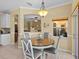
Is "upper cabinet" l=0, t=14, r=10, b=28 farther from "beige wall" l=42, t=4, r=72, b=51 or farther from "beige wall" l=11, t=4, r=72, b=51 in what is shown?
"beige wall" l=42, t=4, r=72, b=51

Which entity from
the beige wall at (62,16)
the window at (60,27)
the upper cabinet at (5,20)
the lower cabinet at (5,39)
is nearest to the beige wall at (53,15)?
the beige wall at (62,16)

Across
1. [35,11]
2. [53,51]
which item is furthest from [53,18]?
[53,51]

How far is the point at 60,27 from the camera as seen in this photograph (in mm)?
6531

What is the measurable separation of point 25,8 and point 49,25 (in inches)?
73.1

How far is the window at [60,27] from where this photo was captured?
628 cm

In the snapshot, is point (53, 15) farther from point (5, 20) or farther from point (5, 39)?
point (5, 39)

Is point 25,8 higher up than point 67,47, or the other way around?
point 25,8

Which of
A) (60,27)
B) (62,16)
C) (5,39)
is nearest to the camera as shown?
(62,16)

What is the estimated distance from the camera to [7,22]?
28.9 ft

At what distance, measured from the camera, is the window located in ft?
20.6

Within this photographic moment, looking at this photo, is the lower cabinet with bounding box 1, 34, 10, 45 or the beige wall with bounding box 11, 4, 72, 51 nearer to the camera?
the beige wall with bounding box 11, 4, 72, 51

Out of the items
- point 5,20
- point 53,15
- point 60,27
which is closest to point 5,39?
point 5,20

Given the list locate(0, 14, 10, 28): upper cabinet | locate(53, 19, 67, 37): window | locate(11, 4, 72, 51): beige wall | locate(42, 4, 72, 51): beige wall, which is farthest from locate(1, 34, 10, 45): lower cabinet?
locate(53, 19, 67, 37): window

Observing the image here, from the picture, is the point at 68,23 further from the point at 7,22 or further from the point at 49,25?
the point at 7,22
